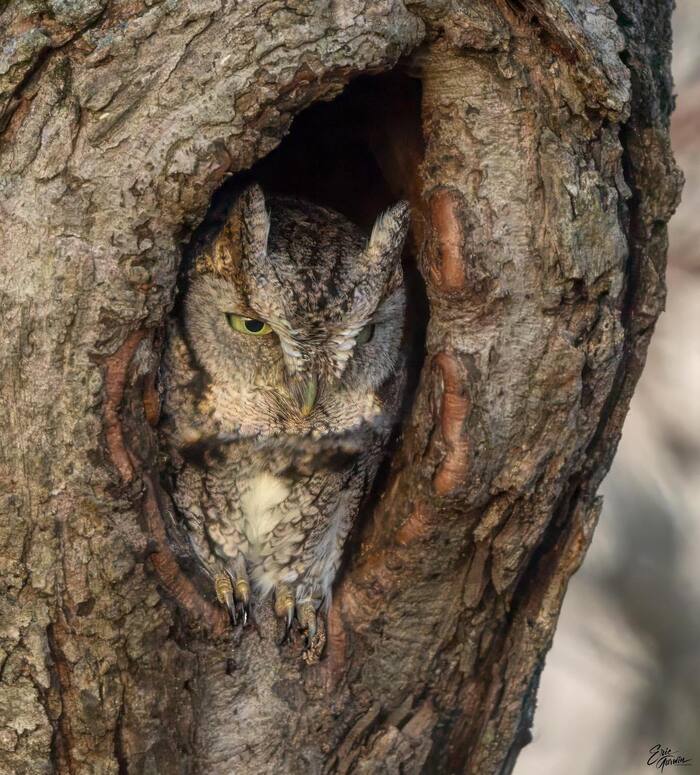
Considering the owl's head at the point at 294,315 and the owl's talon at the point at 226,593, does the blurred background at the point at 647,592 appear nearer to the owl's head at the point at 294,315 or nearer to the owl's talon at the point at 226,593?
the owl's head at the point at 294,315

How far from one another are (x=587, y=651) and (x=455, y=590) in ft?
5.40

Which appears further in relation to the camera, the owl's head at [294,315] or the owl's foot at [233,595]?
the owl's foot at [233,595]

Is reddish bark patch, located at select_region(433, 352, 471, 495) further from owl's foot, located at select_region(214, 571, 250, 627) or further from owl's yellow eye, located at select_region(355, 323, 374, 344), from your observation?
owl's foot, located at select_region(214, 571, 250, 627)

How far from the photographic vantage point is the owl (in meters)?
2.09

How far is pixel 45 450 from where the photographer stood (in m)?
1.81

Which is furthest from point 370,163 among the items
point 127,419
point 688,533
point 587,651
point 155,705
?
point 587,651

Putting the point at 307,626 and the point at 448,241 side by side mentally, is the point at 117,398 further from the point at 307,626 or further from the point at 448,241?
the point at 307,626

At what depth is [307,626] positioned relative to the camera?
2.38 meters

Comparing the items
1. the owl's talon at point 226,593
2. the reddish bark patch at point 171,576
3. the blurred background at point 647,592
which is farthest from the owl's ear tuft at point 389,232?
the blurred background at point 647,592

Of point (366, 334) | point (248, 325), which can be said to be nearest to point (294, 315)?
point (248, 325)

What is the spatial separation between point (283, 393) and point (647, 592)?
1851 mm

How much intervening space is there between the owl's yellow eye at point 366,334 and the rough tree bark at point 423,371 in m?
0.21

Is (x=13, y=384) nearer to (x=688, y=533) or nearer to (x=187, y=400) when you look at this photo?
(x=187, y=400)

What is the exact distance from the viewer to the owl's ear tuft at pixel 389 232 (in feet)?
6.96
